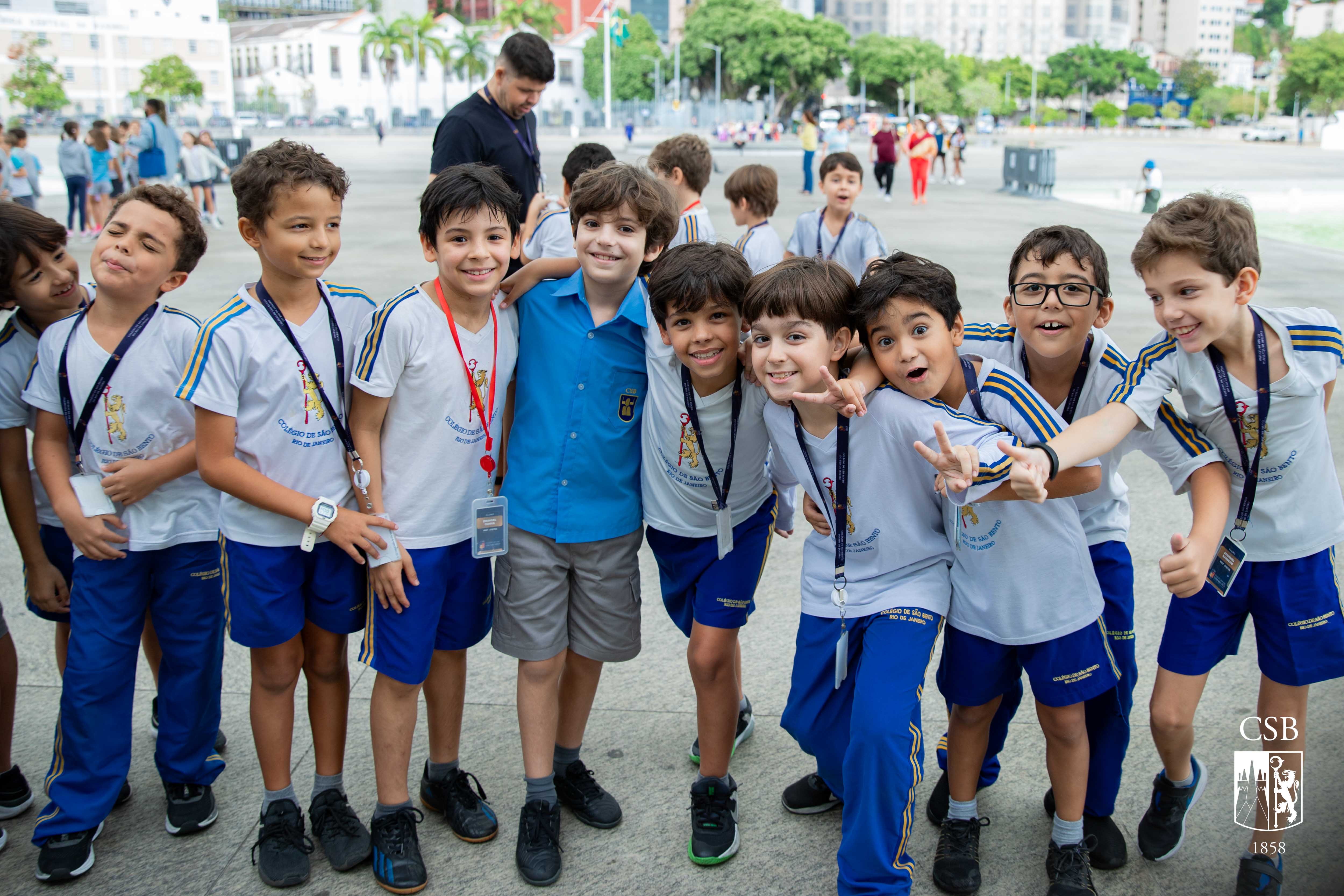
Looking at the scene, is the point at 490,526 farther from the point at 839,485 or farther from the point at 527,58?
the point at 527,58

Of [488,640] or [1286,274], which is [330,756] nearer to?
[488,640]

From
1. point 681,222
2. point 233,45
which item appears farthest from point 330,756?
point 233,45

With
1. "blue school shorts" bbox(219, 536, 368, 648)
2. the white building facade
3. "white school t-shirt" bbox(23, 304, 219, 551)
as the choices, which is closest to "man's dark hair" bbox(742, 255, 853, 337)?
"blue school shorts" bbox(219, 536, 368, 648)

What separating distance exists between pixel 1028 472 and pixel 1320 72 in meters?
121

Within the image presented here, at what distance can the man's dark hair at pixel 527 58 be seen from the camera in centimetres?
499

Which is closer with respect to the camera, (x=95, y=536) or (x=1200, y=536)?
(x=1200, y=536)

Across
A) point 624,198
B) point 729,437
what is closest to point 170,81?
point 624,198

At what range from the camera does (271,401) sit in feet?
8.56

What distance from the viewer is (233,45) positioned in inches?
4830

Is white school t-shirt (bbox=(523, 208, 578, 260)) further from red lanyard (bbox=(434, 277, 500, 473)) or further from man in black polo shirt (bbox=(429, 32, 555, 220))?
red lanyard (bbox=(434, 277, 500, 473))

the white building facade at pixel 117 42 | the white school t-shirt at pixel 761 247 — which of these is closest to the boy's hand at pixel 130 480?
the white school t-shirt at pixel 761 247

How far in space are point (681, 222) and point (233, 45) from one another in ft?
448

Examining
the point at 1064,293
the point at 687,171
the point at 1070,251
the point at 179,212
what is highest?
the point at 687,171

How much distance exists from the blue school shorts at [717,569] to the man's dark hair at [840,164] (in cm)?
393
